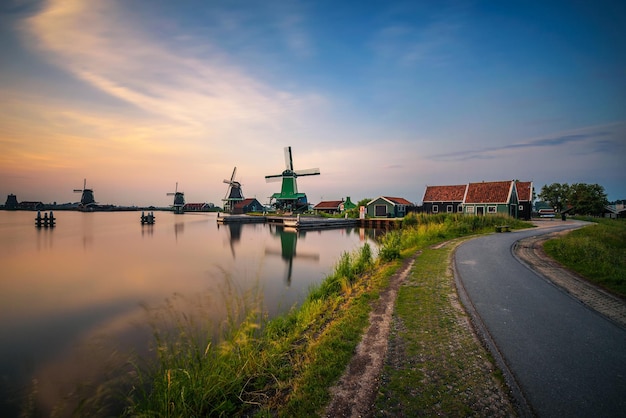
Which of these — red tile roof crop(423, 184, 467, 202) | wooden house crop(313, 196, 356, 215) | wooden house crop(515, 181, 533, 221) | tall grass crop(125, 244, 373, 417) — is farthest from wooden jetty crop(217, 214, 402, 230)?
tall grass crop(125, 244, 373, 417)

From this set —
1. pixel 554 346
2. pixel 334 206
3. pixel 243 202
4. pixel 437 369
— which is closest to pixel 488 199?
pixel 334 206

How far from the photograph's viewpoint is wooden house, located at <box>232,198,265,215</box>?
2982 inches

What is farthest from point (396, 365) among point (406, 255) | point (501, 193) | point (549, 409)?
point (501, 193)

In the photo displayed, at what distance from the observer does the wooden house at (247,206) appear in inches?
2982

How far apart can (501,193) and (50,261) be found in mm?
45750

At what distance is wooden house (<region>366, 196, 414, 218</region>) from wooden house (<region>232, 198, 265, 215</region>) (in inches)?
1542

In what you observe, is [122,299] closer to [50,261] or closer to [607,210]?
[50,261]

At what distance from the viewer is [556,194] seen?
6831 cm

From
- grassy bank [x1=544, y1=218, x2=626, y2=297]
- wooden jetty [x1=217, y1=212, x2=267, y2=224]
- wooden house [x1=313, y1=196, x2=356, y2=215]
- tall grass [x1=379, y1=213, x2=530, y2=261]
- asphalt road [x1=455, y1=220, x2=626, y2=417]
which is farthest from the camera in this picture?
wooden house [x1=313, y1=196, x2=356, y2=215]

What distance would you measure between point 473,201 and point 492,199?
87.1 inches

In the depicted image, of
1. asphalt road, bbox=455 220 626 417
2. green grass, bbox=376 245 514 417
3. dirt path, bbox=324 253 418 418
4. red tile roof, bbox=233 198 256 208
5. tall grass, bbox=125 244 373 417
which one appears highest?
red tile roof, bbox=233 198 256 208

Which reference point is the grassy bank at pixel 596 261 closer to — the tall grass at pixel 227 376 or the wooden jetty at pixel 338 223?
the tall grass at pixel 227 376

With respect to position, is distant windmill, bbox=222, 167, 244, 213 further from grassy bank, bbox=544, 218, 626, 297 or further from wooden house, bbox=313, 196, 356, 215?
grassy bank, bbox=544, 218, 626, 297

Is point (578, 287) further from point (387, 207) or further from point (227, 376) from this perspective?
point (387, 207)
